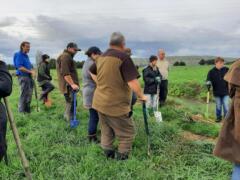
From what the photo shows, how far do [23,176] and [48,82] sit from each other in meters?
7.16

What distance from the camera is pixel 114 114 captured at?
6.47 m

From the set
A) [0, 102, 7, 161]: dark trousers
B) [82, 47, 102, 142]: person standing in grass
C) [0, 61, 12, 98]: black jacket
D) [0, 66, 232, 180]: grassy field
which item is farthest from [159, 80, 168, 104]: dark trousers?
[0, 61, 12, 98]: black jacket

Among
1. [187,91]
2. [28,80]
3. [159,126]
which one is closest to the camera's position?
[159,126]

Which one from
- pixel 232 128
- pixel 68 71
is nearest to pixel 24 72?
pixel 68 71

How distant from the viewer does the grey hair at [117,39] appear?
21.2ft

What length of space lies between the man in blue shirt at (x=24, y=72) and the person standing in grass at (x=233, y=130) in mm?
7654

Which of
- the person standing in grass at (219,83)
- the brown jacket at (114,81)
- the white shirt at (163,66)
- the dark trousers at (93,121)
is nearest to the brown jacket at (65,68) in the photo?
the dark trousers at (93,121)

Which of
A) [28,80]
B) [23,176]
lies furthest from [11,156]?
[28,80]

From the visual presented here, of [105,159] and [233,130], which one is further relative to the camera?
[105,159]

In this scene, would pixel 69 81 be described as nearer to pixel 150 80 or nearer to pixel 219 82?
pixel 150 80

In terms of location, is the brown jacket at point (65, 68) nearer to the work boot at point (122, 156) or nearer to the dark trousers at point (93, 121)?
the dark trousers at point (93, 121)

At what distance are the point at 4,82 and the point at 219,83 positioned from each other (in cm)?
814

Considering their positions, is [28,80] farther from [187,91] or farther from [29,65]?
[187,91]

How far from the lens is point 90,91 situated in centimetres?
823
